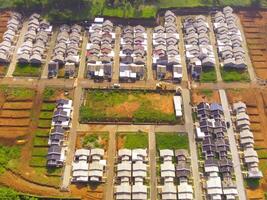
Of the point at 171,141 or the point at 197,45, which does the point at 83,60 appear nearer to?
the point at 197,45

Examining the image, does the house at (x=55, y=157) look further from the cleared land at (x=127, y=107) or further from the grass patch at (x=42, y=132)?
the cleared land at (x=127, y=107)

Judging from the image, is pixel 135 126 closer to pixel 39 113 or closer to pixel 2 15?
pixel 39 113

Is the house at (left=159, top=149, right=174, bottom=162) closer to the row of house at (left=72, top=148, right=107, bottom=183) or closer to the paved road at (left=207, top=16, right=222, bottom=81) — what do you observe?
the row of house at (left=72, top=148, right=107, bottom=183)

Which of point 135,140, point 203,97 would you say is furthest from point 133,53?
point 135,140

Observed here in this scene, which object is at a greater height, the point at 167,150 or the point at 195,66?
the point at 195,66

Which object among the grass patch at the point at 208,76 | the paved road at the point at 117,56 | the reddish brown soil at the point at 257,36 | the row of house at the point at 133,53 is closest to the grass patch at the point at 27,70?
the paved road at the point at 117,56

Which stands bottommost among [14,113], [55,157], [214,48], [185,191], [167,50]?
[185,191]

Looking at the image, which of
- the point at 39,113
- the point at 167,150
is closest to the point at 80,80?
the point at 39,113
